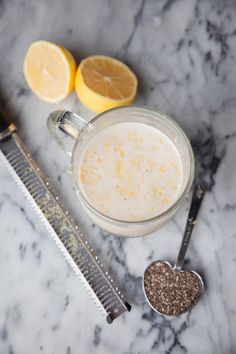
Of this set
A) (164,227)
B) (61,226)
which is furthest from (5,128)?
(164,227)

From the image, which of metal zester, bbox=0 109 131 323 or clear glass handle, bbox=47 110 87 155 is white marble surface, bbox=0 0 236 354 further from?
Result: clear glass handle, bbox=47 110 87 155

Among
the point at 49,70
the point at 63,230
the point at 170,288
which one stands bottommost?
the point at 170,288

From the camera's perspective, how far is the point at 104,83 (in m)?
1.57

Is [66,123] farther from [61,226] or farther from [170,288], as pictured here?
[170,288]

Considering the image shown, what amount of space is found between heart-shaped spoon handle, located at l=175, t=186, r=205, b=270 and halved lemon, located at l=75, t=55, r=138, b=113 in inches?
11.4

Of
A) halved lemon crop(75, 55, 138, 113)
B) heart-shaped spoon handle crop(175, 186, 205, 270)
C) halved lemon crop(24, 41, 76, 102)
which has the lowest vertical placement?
heart-shaped spoon handle crop(175, 186, 205, 270)

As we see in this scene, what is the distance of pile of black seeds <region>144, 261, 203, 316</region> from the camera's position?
1.54m

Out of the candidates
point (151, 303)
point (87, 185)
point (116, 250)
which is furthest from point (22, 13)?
point (151, 303)

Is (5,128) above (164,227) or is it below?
above

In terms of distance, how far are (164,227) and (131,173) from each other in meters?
0.21

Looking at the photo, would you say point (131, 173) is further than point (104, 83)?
No

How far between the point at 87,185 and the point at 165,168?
0.19 metres

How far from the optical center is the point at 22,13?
1709 millimetres

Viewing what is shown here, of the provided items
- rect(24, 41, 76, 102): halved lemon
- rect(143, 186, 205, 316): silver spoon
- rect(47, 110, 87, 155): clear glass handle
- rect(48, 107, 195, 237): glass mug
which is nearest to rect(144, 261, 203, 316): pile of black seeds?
rect(143, 186, 205, 316): silver spoon
